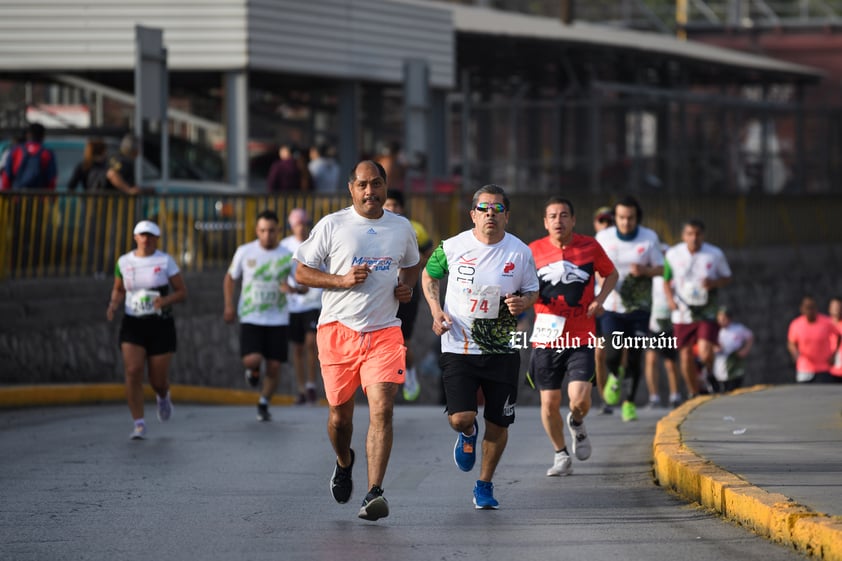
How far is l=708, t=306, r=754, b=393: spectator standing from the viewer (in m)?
24.1

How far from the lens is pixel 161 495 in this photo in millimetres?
10367

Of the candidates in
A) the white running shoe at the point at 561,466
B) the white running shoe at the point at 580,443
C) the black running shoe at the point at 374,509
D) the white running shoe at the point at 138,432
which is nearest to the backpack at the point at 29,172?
the white running shoe at the point at 138,432

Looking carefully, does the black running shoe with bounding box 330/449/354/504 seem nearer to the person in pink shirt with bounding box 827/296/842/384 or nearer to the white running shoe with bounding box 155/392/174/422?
the white running shoe with bounding box 155/392/174/422

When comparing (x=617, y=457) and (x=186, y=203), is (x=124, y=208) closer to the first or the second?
(x=186, y=203)

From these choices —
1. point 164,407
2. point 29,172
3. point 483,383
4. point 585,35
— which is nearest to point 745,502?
point 483,383

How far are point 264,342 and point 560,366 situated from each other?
5.10 m

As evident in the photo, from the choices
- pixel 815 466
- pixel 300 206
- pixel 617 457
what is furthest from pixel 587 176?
pixel 815 466

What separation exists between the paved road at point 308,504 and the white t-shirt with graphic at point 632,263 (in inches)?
48.0

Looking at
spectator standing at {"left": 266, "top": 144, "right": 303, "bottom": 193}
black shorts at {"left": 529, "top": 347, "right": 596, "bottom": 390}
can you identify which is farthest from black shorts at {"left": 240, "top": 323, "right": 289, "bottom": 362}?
spectator standing at {"left": 266, "top": 144, "right": 303, "bottom": 193}

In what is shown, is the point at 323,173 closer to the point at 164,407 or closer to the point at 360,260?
the point at 164,407

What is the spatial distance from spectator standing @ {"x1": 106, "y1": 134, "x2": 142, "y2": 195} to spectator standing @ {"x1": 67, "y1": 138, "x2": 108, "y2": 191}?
0.11m

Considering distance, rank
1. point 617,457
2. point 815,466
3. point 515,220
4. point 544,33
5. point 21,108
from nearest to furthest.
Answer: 1. point 815,466
2. point 617,457
3. point 515,220
4. point 21,108
5. point 544,33

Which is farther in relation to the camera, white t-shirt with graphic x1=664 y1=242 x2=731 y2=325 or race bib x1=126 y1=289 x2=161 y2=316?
white t-shirt with graphic x1=664 y1=242 x2=731 y2=325

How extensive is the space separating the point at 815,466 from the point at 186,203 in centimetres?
1256
